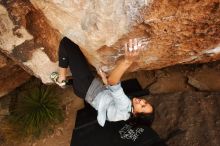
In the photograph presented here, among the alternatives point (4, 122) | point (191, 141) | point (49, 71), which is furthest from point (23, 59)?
point (191, 141)

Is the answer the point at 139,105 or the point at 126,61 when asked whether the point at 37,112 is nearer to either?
the point at 139,105

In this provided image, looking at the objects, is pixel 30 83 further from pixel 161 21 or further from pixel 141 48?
pixel 161 21

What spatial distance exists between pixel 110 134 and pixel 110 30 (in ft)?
5.64

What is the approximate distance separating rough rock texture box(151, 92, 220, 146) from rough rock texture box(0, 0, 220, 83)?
906 millimetres

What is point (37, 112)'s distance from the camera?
6.86m

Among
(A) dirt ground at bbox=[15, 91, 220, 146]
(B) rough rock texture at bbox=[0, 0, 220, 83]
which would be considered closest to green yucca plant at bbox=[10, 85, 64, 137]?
(A) dirt ground at bbox=[15, 91, 220, 146]

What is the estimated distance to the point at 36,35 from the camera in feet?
18.0

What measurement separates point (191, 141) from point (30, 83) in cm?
312

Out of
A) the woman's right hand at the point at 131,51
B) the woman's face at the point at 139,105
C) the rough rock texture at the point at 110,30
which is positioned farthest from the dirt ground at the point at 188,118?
the woman's right hand at the point at 131,51

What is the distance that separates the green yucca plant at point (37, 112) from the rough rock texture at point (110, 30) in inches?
42.9

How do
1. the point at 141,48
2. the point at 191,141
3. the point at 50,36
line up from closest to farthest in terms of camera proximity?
the point at 141,48, the point at 50,36, the point at 191,141

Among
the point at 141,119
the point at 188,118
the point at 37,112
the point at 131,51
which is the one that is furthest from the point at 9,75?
the point at 188,118

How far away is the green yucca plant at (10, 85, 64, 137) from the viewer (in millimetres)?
6871

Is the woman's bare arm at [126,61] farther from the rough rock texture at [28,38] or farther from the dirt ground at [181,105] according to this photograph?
the dirt ground at [181,105]
